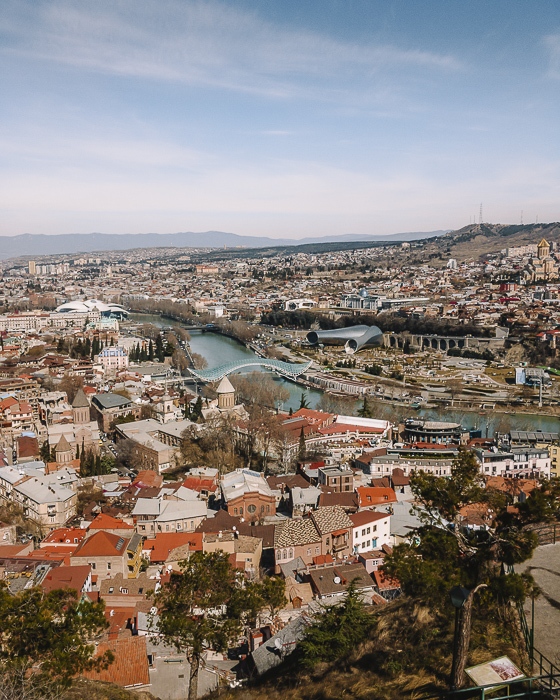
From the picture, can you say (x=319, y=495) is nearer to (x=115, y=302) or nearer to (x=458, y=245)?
(x=115, y=302)

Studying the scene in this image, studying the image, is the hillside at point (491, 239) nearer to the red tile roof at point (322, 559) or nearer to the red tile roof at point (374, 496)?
the red tile roof at point (374, 496)

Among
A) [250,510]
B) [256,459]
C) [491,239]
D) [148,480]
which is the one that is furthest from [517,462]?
[491,239]

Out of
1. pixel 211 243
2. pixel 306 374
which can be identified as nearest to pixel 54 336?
pixel 306 374

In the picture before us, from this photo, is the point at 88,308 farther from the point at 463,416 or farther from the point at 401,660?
the point at 401,660

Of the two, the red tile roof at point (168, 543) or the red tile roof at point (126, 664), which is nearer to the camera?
the red tile roof at point (126, 664)

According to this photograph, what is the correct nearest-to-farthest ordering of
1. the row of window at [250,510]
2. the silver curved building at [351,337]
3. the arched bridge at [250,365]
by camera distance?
the row of window at [250,510] < the arched bridge at [250,365] < the silver curved building at [351,337]

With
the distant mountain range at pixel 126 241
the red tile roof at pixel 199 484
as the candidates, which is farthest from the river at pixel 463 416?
the distant mountain range at pixel 126 241

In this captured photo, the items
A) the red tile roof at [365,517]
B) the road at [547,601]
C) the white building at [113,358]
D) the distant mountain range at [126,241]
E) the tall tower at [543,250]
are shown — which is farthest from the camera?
the distant mountain range at [126,241]
